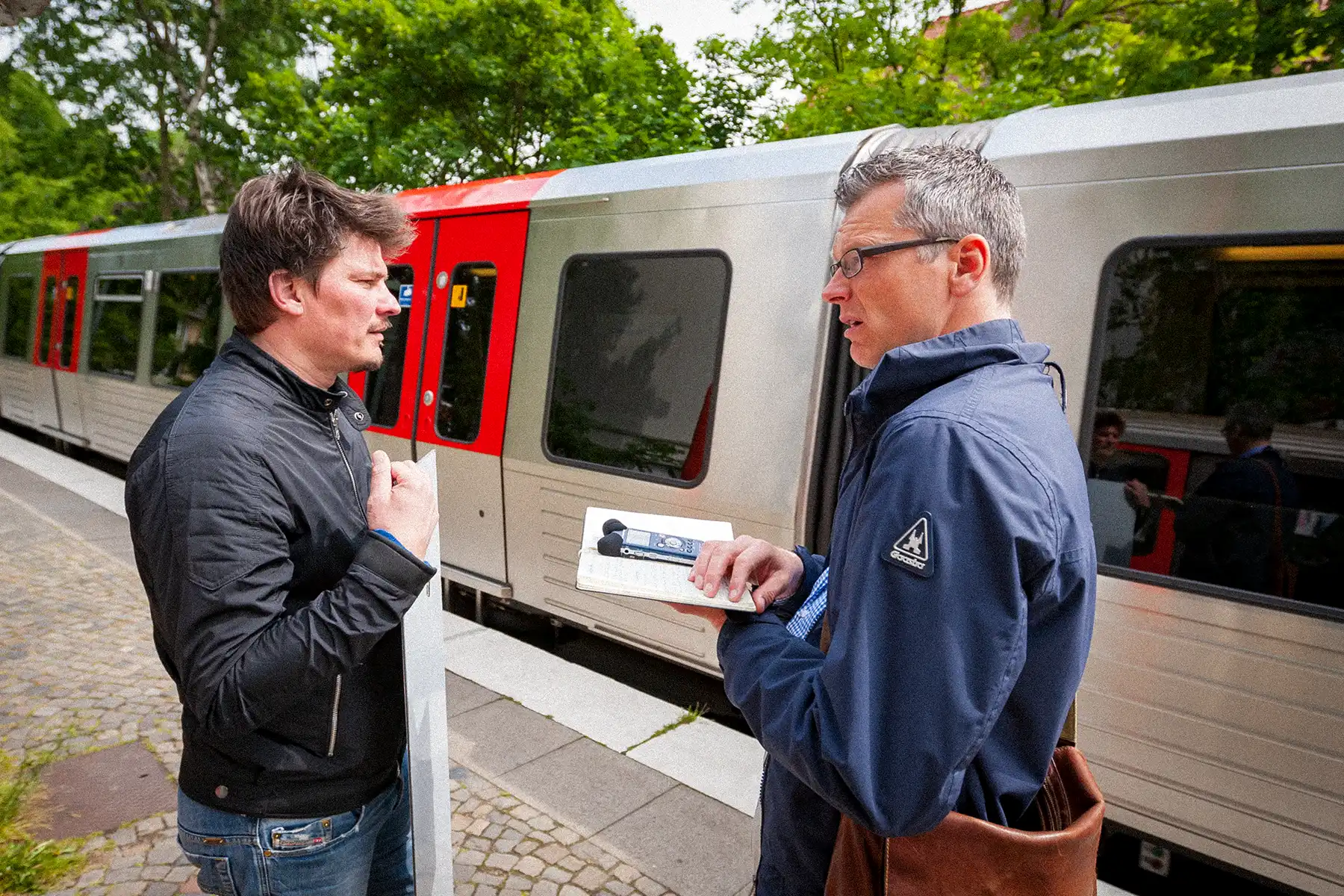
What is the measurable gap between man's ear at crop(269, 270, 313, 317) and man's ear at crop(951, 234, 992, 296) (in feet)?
3.81

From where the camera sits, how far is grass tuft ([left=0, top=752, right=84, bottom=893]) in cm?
261

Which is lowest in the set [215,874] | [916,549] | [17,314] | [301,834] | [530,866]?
[530,866]

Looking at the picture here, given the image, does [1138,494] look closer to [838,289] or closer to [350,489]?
Result: [838,289]

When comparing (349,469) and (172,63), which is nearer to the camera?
(349,469)

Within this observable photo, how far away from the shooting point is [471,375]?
551 centimetres

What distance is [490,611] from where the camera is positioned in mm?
5945

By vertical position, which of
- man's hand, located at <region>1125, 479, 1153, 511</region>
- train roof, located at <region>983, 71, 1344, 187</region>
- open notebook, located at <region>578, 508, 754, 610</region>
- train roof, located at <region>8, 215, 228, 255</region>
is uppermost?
train roof, located at <region>8, 215, 228, 255</region>

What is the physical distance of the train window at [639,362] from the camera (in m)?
4.26

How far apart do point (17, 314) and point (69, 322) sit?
8.64 feet

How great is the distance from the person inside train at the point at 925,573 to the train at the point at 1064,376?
2.00 meters

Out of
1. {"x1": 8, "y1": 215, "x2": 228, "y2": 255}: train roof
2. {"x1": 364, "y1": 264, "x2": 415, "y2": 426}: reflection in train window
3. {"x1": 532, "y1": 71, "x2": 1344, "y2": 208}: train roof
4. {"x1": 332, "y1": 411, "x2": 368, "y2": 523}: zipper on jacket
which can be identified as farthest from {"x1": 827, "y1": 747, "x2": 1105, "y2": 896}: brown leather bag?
{"x1": 8, "y1": 215, "x2": 228, "y2": 255}: train roof

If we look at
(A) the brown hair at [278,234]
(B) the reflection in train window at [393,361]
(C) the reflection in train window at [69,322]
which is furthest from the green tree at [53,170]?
(A) the brown hair at [278,234]

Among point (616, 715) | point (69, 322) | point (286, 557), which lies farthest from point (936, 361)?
point (69, 322)

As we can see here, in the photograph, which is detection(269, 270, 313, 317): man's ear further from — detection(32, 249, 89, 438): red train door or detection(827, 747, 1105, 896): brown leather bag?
detection(32, 249, 89, 438): red train door
